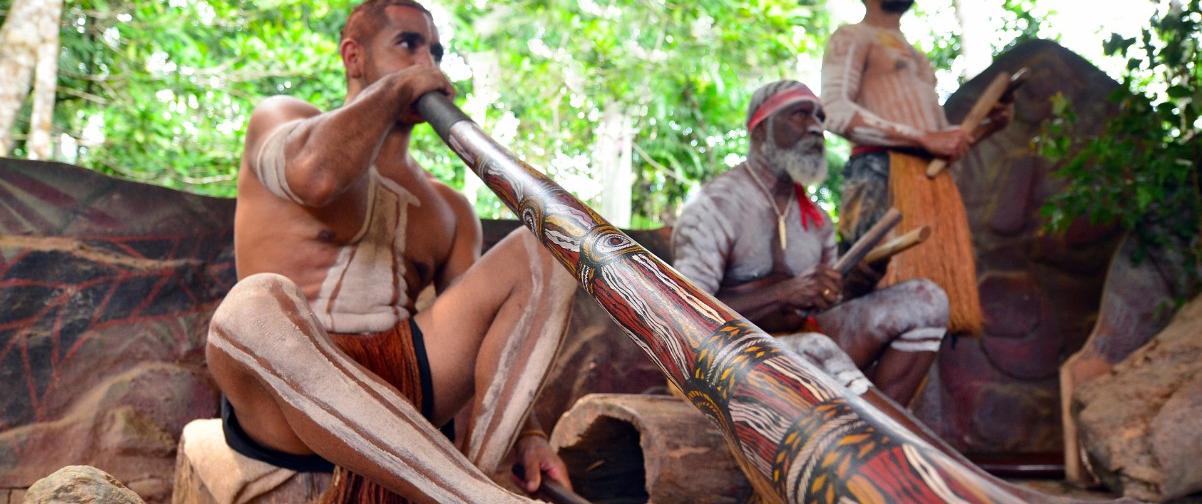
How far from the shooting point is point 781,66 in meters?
7.59

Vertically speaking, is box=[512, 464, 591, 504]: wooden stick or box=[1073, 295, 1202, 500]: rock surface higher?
box=[1073, 295, 1202, 500]: rock surface

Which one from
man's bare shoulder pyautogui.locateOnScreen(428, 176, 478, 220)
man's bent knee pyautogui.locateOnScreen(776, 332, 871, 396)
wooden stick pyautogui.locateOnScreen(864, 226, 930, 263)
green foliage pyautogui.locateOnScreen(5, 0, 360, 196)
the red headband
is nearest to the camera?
man's bare shoulder pyautogui.locateOnScreen(428, 176, 478, 220)

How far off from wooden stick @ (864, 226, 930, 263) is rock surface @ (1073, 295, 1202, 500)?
29.8 inches

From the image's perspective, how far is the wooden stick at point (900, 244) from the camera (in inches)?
115

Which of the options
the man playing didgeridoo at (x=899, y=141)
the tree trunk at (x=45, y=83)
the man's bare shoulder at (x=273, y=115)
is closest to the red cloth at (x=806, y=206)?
the man playing didgeridoo at (x=899, y=141)

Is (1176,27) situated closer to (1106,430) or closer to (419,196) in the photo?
(1106,430)

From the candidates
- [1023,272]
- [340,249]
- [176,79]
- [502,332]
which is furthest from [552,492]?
[176,79]

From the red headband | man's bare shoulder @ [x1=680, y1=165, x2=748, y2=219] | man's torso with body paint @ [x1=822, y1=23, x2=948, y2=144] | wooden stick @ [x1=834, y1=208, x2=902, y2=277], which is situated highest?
man's torso with body paint @ [x1=822, y1=23, x2=948, y2=144]

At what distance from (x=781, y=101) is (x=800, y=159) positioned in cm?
19

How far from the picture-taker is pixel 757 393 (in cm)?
104

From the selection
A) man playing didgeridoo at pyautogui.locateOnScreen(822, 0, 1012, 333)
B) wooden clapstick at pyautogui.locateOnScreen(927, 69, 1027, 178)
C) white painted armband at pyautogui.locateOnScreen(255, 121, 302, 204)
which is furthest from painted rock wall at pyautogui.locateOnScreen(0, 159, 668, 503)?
wooden clapstick at pyautogui.locateOnScreen(927, 69, 1027, 178)

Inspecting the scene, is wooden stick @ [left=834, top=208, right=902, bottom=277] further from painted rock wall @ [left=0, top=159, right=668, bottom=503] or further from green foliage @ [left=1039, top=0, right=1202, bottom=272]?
painted rock wall @ [left=0, top=159, right=668, bottom=503]

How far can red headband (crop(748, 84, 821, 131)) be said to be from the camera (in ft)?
10.4

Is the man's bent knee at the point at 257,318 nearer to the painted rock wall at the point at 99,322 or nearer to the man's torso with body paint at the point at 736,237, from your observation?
the painted rock wall at the point at 99,322
